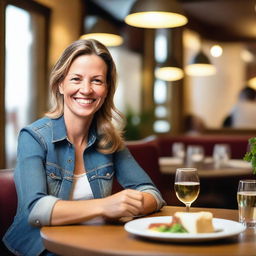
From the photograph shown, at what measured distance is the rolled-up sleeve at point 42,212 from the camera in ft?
5.58

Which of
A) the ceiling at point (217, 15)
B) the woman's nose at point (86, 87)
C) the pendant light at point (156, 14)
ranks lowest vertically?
the woman's nose at point (86, 87)

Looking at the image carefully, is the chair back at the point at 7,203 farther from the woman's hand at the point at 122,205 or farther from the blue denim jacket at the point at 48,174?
the woman's hand at the point at 122,205

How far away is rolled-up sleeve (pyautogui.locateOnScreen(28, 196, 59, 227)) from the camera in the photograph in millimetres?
1702

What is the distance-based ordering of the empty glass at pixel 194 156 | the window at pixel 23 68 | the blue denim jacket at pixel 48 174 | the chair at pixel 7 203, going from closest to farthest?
the blue denim jacket at pixel 48 174 → the chair at pixel 7 203 → the empty glass at pixel 194 156 → the window at pixel 23 68

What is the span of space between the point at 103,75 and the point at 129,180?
429 mm

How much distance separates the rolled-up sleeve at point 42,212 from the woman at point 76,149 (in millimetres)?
56

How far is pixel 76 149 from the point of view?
2088 mm

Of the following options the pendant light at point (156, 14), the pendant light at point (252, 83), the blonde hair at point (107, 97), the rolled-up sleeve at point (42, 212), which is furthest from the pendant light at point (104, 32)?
the pendant light at point (252, 83)

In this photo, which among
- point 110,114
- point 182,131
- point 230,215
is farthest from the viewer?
point 182,131

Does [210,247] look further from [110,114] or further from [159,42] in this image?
[159,42]

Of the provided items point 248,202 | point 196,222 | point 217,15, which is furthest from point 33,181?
point 217,15

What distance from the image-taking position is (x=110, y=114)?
2229 mm

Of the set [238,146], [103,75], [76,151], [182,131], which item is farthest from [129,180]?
[182,131]

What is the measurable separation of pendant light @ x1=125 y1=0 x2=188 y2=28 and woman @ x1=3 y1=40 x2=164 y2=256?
167 centimetres
